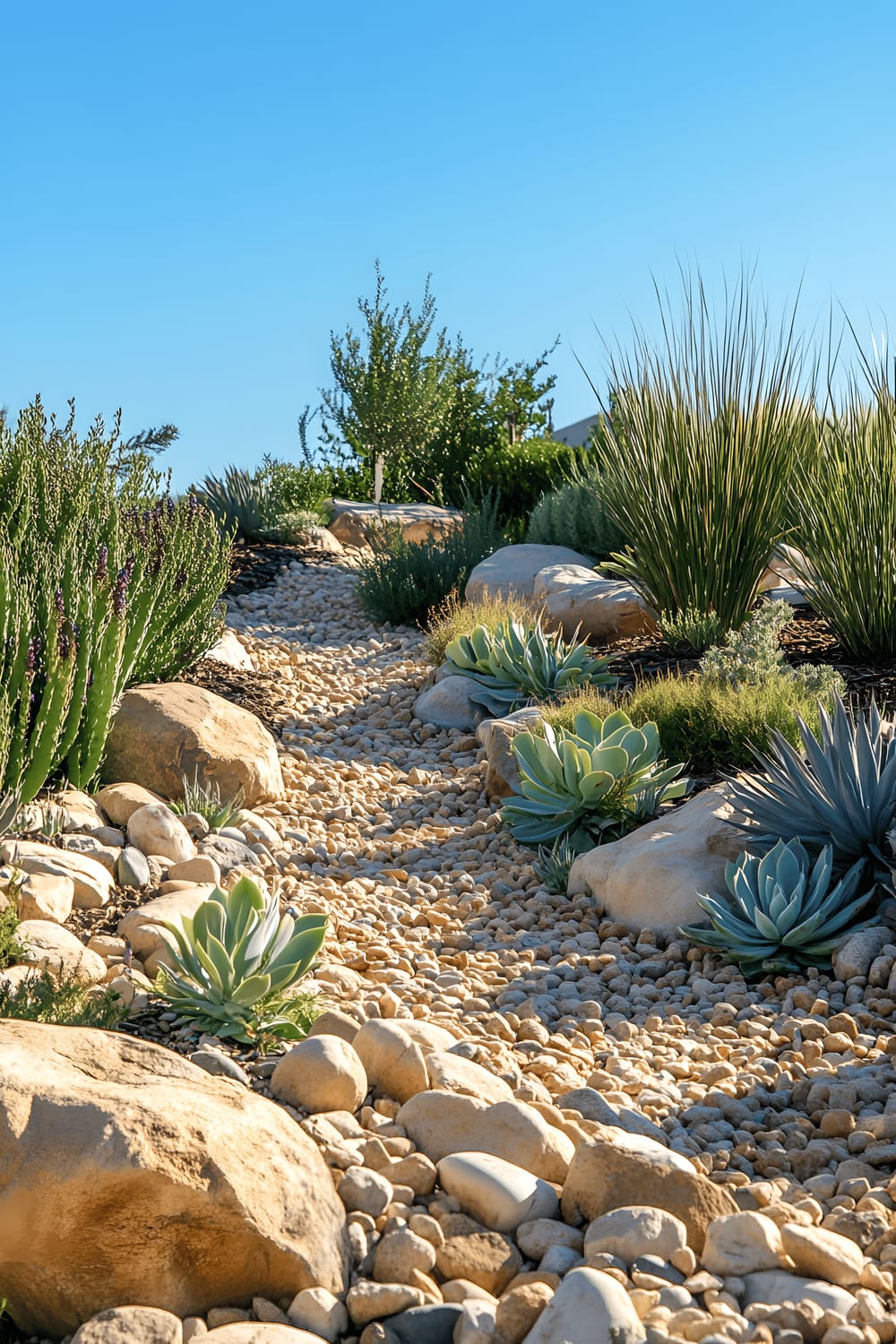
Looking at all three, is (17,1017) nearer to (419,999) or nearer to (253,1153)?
(253,1153)

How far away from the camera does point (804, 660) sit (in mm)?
8500

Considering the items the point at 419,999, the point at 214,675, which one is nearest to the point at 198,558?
the point at 214,675

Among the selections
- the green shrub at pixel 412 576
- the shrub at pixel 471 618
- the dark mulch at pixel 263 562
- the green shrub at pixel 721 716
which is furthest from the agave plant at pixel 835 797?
the dark mulch at pixel 263 562

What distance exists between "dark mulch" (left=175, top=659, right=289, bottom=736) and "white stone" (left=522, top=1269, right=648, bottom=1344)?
5614 mm

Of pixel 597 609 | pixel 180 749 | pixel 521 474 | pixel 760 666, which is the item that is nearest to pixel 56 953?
pixel 180 749

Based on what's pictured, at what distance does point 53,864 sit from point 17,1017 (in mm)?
1346

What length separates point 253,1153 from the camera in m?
2.67

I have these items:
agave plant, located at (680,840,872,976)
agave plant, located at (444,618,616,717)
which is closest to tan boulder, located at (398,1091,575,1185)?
agave plant, located at (680,840,872,976)

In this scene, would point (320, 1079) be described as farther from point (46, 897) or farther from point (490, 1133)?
point (46, 897)

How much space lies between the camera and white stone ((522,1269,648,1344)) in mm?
2381

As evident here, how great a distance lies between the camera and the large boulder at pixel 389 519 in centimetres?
1374

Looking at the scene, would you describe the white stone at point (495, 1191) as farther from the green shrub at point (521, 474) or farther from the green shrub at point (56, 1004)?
the green shrub at point (521, 474)

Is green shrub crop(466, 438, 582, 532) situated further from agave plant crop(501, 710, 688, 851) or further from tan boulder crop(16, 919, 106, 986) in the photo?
tan boulder crop(16, 919, 106, 986)

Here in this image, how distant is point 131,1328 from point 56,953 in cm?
175
